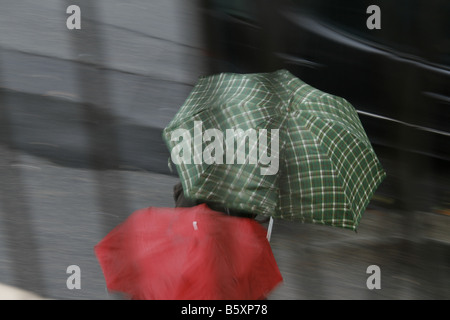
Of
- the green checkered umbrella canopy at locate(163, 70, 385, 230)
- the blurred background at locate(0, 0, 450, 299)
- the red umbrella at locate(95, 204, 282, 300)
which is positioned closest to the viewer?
the red umbrella at locate(95, 204, 282, 300)

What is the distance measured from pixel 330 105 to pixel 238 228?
0.98m

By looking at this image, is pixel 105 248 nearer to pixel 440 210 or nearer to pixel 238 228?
pixel 238 228

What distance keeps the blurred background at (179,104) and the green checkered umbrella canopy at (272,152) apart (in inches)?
9.0

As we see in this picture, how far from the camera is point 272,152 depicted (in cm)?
256

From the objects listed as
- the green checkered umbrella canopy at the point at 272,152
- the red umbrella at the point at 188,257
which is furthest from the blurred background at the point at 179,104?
the red umbrella at the point at 188,257

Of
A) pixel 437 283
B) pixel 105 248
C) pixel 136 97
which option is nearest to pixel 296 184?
pixel 105 248

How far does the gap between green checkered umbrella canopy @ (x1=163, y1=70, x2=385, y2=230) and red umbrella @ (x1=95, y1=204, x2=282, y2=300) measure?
329 mm

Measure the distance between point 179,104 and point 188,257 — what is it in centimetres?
281

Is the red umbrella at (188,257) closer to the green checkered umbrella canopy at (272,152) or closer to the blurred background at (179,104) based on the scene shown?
the green checkered umbrella canopy at (272,152)

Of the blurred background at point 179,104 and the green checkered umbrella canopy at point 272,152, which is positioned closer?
the green checkered umbrella canopy at point 272,152

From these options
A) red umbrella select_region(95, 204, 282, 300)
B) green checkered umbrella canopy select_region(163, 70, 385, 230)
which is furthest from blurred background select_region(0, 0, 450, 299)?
red umbrella select_region(95, 204, 282, 300)

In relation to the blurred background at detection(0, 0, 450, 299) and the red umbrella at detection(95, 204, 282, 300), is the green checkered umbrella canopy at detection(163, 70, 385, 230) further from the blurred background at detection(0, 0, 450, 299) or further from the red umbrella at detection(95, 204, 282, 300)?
the red umbrella at detection(95, 204, 282, 300)

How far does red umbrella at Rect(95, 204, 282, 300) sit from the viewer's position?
1988mm

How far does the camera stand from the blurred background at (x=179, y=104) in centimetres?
298
